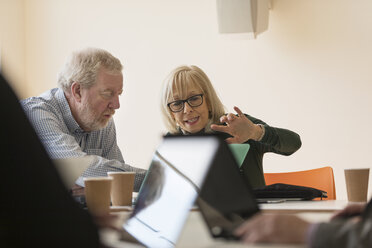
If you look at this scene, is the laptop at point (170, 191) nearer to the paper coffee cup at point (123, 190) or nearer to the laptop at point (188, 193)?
the laptop at point (188, 193)

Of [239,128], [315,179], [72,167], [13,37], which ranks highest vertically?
[13,37]

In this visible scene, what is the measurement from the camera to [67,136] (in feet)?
7.05

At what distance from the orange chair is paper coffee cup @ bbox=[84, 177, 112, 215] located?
1.34 m

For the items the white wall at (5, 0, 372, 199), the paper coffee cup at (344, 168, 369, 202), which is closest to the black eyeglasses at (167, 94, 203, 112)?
the paper coffee cup at (344, 168, 369, 202)

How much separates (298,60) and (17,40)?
108 inches

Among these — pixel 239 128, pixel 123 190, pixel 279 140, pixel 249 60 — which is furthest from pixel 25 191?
pixel 249 60

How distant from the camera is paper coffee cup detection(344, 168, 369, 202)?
1.53m

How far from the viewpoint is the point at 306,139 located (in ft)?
13.0

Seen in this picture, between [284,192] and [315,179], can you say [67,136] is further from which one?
[315,179]

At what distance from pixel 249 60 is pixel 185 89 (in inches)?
70.0

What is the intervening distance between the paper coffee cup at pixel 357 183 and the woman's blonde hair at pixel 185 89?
1021 millimetres

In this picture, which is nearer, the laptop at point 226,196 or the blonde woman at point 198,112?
the laptop at point 226,196

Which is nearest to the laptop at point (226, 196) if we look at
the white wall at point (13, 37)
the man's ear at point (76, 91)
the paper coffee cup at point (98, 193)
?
the paper coffee cup at point (98, 193)

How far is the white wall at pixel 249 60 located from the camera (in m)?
3.88
